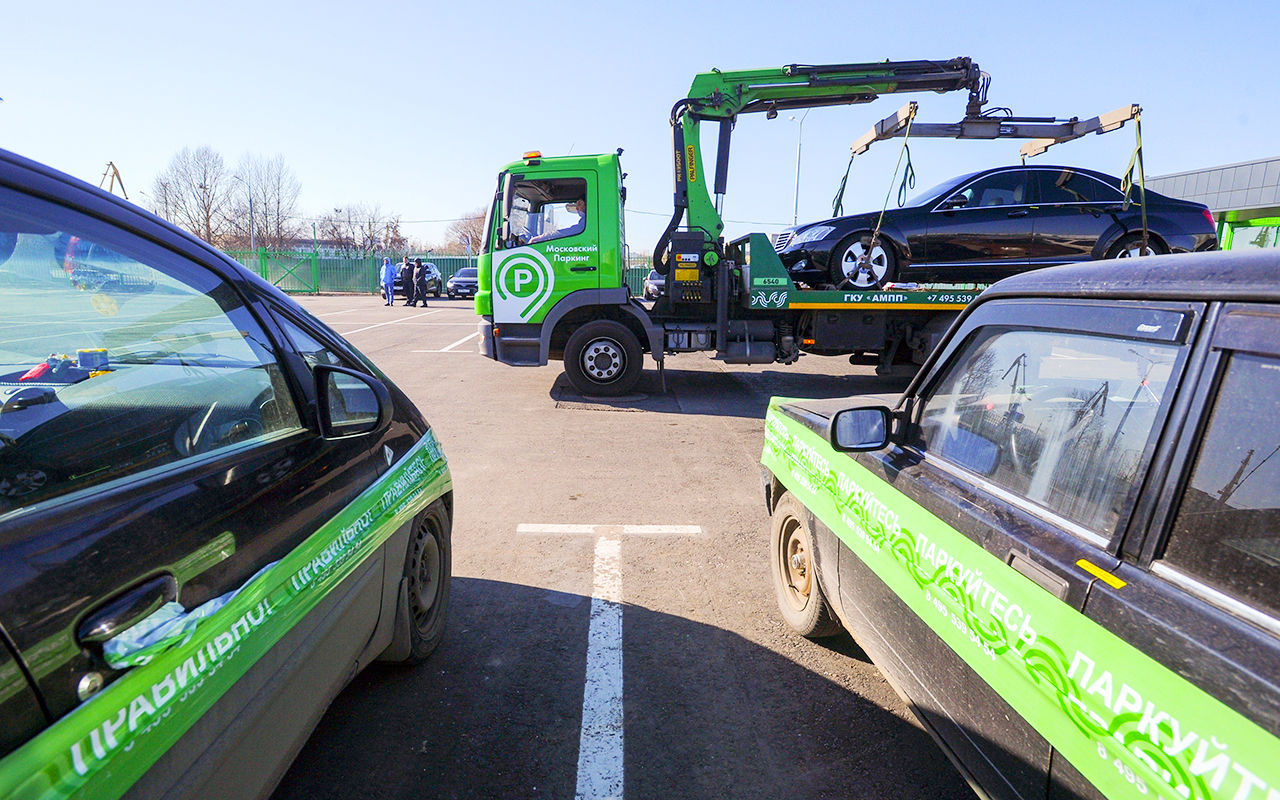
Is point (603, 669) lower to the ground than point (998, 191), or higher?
lower

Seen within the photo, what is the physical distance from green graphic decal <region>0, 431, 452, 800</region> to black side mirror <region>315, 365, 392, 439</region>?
25 centimetres

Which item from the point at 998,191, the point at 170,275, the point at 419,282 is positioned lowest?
the point at 419,282

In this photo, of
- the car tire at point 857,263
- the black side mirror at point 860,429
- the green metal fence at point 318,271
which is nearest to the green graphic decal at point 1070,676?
the black side mirror at point 860,429

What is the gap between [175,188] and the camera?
933cm

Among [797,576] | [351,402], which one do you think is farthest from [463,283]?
[351,402]

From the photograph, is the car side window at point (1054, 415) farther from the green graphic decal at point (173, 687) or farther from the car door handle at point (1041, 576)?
the green graphic decal at point (173, 687)

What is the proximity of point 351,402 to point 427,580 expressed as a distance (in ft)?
3.28

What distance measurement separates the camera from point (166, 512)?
1420mm

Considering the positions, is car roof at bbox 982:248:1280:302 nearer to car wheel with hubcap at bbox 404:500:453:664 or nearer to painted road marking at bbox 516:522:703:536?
car wheel with hubcap at bbox 404:500:453:664

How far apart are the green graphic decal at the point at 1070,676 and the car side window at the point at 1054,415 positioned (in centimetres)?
22

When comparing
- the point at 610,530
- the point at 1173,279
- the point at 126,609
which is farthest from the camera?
the point at 610,530

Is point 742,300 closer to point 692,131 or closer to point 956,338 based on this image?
point 692,131

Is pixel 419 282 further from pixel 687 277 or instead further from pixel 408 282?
pixel 687 277

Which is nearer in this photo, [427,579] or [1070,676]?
[1070,676]
